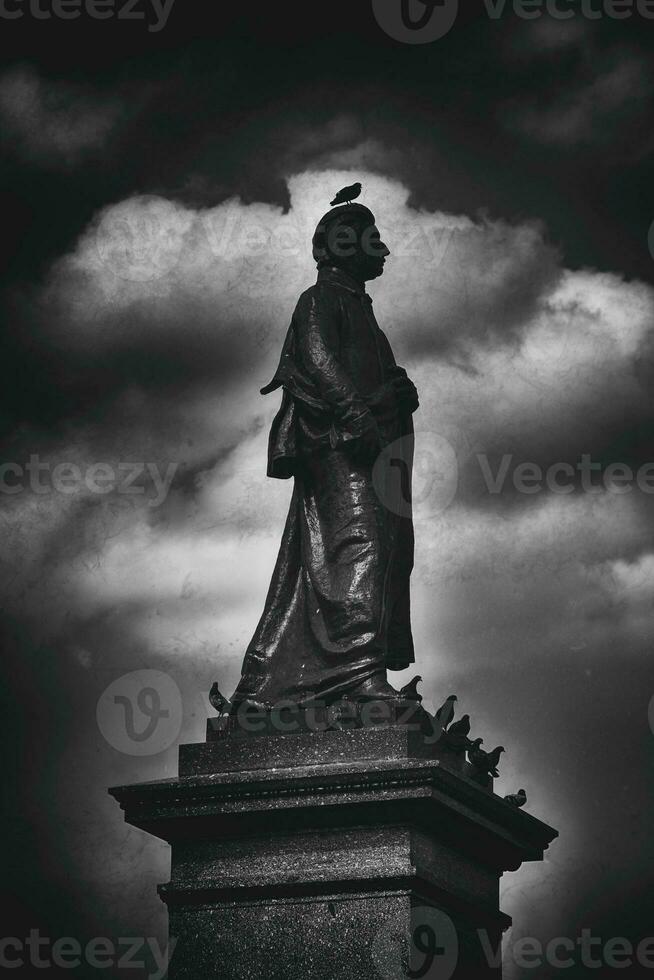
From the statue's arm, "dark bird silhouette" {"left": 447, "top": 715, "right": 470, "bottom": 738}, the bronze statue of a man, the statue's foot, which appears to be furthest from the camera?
the statue's arm

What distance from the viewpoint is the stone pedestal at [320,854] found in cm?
819

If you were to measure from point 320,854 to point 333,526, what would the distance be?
1764mm

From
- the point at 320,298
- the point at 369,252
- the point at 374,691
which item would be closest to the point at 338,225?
the point at 369,252

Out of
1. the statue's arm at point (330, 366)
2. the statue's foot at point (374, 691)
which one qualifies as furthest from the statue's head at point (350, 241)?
the statue's foot at point (374, 691)

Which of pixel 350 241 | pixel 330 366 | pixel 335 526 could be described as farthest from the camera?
pixel 350 241

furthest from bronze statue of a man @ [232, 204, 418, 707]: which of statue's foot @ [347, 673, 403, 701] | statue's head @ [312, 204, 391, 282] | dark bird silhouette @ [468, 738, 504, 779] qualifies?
dark bird silhouette @ [468, 738, 504, 779]

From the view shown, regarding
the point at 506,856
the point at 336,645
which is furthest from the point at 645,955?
the point at 336,645

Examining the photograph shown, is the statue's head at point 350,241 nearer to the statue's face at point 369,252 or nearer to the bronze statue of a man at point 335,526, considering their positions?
the statue's face at point 369,252

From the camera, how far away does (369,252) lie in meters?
9.95

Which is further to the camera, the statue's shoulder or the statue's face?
the statue's face

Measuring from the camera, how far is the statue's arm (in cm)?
924

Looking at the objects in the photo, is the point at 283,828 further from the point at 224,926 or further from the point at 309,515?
the point at 309,515

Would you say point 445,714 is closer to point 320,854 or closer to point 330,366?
point 320,854

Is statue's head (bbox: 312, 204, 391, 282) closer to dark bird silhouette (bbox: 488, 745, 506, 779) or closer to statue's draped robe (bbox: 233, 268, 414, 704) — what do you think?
statue's draped robe (bbox: 233, 268, 414, 704)
